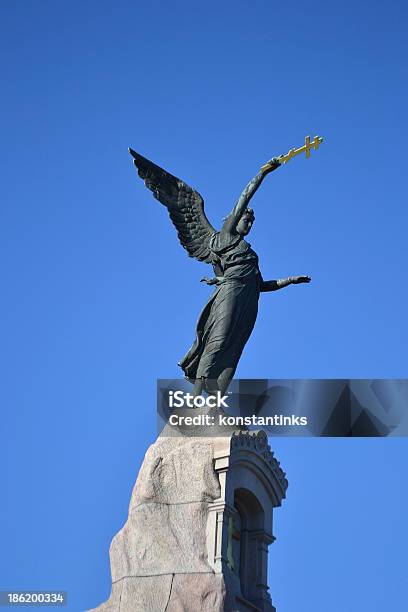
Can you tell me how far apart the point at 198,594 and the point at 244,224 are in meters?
5.96

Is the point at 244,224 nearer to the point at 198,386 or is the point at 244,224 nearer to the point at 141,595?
the point at 198,386

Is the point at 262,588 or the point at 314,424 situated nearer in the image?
the point at 262,588

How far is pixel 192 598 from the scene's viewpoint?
48.0 feet

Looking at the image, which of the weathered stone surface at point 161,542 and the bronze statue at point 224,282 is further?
the bronze statue at point 224,282

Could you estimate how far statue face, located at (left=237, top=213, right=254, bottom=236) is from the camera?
17812 millimetres

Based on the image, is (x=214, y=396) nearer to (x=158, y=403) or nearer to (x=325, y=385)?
(x=158, y=403)

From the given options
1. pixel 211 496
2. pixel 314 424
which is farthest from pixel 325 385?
pixel 211 496

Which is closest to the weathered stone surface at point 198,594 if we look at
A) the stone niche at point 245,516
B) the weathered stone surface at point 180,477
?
the stone niche at point 245,516

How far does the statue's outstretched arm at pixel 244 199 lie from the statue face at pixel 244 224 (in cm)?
6

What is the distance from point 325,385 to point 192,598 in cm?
495

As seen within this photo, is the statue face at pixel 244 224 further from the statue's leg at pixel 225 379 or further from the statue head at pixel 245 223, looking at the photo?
the statue's leg at pixel 225 379

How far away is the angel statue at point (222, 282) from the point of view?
17.1 metres

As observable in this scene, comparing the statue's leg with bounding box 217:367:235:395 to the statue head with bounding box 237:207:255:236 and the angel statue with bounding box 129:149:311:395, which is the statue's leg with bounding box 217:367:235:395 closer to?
the angel statue with bounding box 129:149:311:395

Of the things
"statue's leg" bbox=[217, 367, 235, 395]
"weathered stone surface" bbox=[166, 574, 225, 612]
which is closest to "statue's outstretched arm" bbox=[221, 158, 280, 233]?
"statue's leg" bbox=[217, 367, 235, 395]
